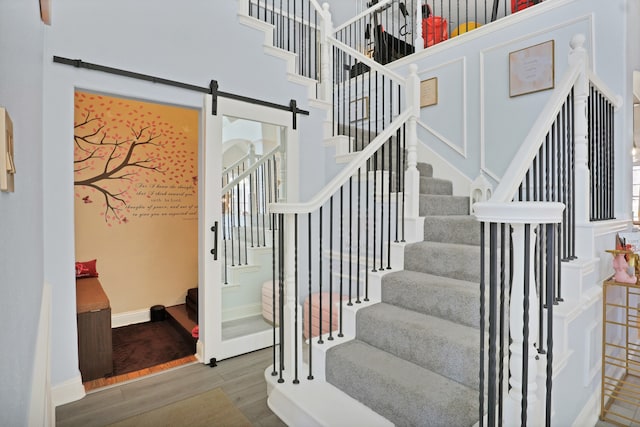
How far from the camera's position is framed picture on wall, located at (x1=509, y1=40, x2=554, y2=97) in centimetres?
309

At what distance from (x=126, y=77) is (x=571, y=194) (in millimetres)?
3129

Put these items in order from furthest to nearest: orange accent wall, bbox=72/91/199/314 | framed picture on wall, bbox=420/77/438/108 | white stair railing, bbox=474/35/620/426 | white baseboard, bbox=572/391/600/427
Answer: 1. framed picture on wall, bbox=420/77/438/108
2. orange accent wall, bbox=72/91/199/314
3. white baseboard, bbox=572/391/600/427
4. white stair railing, bbox=474/35/620/426

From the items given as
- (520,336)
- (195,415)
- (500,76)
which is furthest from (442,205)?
(195,415)

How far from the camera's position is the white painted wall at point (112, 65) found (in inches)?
90.7

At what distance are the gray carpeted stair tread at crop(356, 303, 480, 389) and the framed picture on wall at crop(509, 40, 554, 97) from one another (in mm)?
2418

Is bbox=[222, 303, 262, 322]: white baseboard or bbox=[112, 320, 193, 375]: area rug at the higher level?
bbox=[222, 303, 262, 322]: white baseboard

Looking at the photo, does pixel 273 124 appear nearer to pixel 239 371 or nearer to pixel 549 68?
pixel 239 371

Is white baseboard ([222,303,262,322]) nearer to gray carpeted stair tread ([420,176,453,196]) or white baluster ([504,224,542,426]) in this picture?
gray carpeted stair tread ([420,176,453,196])

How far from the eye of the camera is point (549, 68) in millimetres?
3092

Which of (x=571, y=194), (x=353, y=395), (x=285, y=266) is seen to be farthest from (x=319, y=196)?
(x=571, y=194)

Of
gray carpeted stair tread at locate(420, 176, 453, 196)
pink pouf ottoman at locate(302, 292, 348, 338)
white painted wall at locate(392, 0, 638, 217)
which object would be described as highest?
white painted wall at locate(392, 0, 638, 217)

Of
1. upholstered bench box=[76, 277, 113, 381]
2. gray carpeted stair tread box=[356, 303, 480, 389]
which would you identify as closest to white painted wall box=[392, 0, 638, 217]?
gray carpeted stair tread box=[356, 303, 480, 389]

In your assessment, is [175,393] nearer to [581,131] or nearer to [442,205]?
[442,205]

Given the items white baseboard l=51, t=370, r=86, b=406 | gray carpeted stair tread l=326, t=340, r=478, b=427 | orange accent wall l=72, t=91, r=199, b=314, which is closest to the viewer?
gray carpeted stair tread l=326, t=340, r=478, b=427
